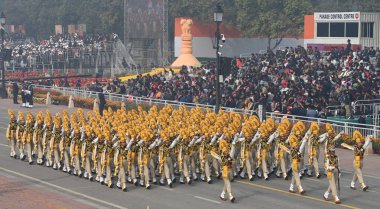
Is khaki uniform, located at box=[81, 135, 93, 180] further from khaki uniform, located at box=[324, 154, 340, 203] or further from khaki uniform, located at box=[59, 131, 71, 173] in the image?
khaki uniform, located at box=[324, 154, 340, 203]

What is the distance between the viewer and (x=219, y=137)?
2809 centimetres

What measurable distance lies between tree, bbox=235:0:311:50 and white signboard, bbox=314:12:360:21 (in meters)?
14.7

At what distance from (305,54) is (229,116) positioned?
22.2 metres

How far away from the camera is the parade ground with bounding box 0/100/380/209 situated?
24953 millimetres

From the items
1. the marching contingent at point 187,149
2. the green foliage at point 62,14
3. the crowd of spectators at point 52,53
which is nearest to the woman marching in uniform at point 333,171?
the marching contingent at point 187,149

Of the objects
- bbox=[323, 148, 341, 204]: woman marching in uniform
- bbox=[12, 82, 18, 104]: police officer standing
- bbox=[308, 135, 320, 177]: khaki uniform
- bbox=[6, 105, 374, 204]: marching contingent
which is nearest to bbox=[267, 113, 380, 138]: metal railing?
bbox=[6, 105, 374, 204]: marching contingent

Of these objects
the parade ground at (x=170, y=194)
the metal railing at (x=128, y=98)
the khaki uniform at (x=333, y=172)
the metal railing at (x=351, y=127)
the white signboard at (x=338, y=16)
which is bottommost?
the parade ground at (x=170, y=194)

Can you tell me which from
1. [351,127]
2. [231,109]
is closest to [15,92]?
[231,109]

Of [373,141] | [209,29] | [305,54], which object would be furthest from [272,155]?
[209,29]

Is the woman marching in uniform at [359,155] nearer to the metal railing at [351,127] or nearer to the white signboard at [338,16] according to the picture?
the metal railing at [351,127]


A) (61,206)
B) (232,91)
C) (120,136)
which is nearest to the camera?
(61,206)

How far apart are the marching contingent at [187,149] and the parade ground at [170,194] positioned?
354 mm

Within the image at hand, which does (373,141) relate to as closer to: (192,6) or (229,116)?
(229,116)

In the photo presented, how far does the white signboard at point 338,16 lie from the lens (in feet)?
200
